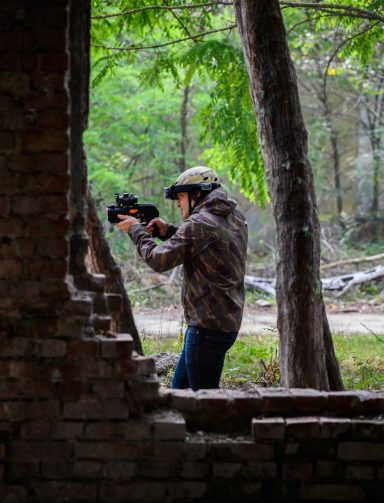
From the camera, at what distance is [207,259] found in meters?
4.88

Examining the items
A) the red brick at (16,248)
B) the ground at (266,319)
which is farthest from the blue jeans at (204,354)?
the ground at (266,319)

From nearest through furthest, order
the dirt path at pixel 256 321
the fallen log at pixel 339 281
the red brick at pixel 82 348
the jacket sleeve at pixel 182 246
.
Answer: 1. the red brick at pixel 82 348
2. the jacket sleeve at pixel 182 246
3. the dirt path at pixel 256 321
4. the fallen log at pixel 339 281

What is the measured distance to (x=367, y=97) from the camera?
18.8 meters

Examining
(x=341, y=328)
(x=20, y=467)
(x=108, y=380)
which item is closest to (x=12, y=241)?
(x=108, y=380)

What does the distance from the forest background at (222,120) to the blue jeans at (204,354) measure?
2972 mm

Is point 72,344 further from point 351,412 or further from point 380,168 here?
point 380,168

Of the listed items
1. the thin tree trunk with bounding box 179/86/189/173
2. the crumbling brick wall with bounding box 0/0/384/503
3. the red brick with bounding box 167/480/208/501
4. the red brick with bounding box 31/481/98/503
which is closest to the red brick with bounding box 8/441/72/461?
the crumbling brick wall with bounding box 0/0/384/503

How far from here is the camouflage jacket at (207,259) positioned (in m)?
4.78

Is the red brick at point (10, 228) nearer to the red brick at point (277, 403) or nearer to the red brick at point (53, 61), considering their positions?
the red brick at point (53, 61)

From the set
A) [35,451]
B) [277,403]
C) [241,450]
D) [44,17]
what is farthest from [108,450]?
[44,17]

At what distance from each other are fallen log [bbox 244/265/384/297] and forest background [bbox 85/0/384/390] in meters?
0.20

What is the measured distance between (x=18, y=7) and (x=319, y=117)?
16.5 m

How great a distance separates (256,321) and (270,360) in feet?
12.1

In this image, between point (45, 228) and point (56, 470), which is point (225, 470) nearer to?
point (56, 470)
